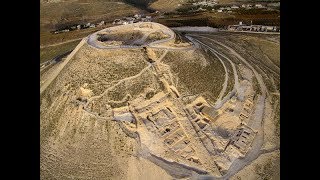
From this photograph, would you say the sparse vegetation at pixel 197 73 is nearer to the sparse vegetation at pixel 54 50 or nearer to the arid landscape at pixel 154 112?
the arid landscape at pixel 154 112

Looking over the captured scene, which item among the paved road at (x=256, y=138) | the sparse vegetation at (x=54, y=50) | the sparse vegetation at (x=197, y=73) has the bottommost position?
the paved road at (x=256, y=138)

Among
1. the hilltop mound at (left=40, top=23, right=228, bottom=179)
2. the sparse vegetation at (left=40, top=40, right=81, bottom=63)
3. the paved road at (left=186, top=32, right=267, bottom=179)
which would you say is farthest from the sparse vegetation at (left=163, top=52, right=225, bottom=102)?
the sparse vegetation at (left=40, top=40, right=81, bottom=63)

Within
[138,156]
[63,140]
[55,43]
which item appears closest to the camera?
[138,156]

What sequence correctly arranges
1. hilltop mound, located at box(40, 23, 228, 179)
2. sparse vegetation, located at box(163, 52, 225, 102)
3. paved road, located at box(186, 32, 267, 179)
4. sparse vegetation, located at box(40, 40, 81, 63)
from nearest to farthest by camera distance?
hilltop mound, located at box(40, 23, 228, 179), paved road, located at box(186, 32, 267, 179), sparse vegetation, located at box(163, 52, 225, 102), sparse vegetation, located at box(40, 40, 81, 63)

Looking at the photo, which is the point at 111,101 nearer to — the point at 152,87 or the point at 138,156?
the point at 152,87

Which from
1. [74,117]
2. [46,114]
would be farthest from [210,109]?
[46,114]

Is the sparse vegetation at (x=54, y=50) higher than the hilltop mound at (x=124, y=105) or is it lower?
higher

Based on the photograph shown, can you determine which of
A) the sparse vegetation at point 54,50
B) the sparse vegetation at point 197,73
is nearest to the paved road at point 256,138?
the sparse vegetation at point 197,73

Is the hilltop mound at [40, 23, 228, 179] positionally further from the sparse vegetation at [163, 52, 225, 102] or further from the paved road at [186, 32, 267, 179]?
the paved road at [186, 32, 267, 179]

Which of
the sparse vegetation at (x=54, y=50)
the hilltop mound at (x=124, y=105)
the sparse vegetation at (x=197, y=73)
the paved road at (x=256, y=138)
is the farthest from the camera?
the sparse vegetation at (x=54, y=50)
